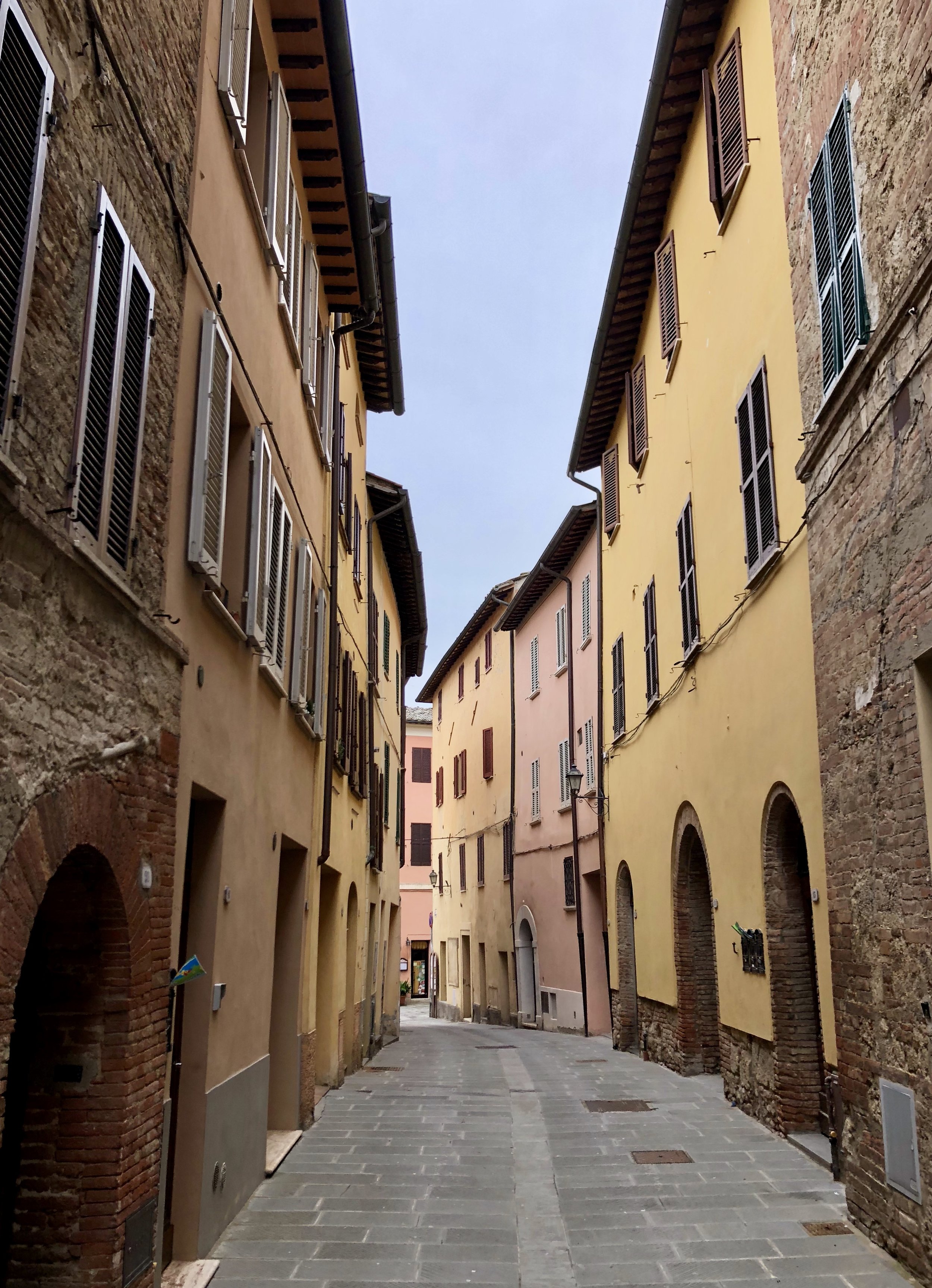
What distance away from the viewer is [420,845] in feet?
151

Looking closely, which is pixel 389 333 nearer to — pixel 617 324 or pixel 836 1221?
pixel 617 324

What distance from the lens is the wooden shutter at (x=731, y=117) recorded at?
36.8ft

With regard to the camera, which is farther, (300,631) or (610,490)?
(610,490)

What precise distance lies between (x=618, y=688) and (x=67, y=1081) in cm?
1423

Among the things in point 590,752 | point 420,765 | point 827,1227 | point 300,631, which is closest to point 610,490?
point 590,752

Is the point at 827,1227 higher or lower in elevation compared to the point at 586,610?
lower

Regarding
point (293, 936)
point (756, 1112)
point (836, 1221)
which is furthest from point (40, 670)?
point (756, 1112)

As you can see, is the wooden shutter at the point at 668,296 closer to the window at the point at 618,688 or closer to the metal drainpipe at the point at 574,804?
the window at the point at 618,688

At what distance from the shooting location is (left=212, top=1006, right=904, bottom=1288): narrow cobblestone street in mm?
6340

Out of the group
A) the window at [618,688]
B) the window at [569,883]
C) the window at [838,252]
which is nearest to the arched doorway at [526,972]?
the window at [569,883]

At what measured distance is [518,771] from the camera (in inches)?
1115

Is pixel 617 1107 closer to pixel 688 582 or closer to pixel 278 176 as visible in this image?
pixel 688 582

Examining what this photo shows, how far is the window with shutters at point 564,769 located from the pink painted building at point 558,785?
0.04 meters

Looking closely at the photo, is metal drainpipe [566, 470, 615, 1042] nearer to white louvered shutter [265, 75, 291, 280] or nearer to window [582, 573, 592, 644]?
window [582, 573, 592, 644]
